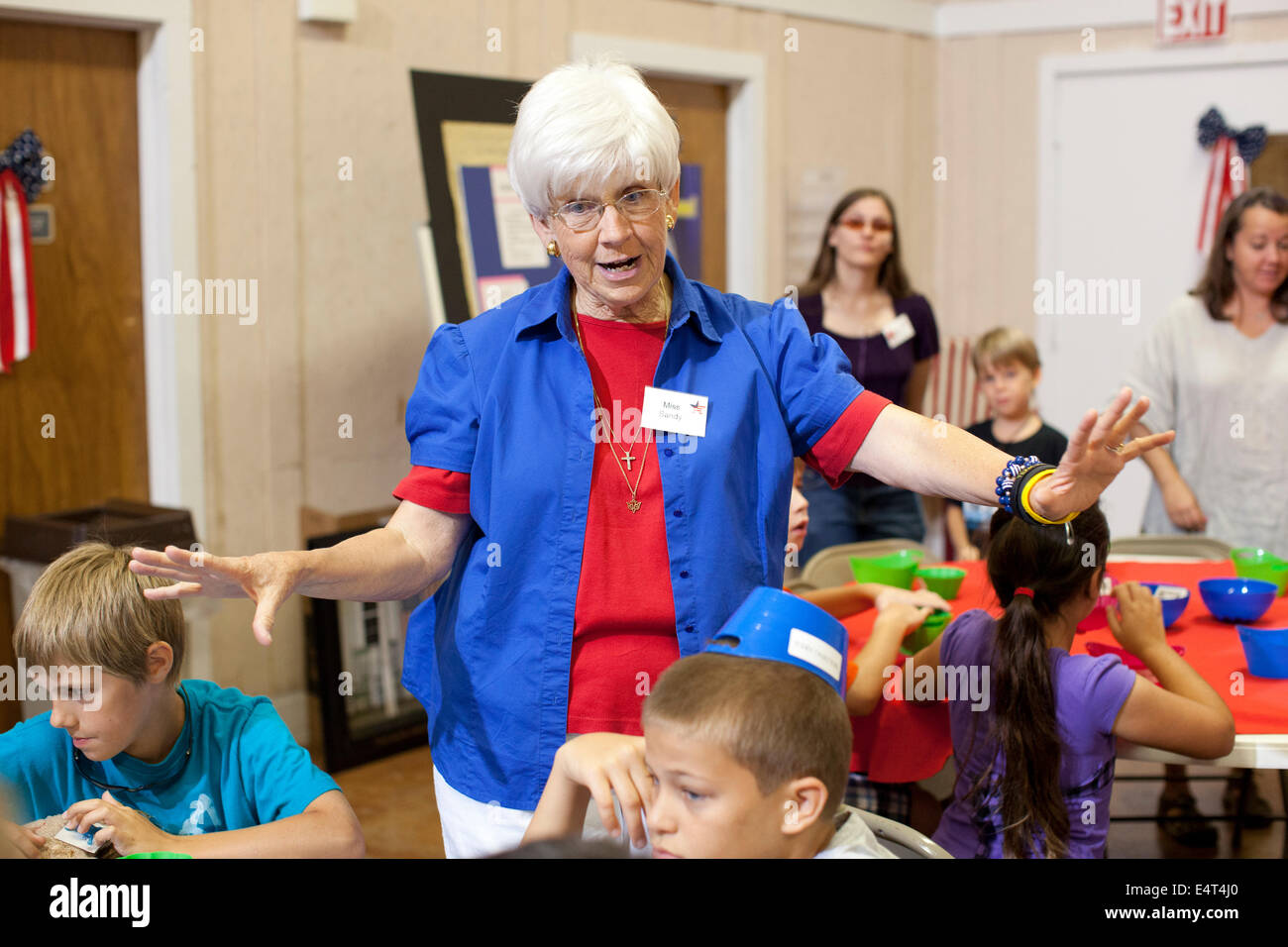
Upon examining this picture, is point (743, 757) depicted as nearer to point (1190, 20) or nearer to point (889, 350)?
point (889, 350)

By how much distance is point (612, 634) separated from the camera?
5.37 ft

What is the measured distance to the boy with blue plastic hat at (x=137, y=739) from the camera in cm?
165

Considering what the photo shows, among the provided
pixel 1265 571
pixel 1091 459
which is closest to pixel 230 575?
pixel 1091 459

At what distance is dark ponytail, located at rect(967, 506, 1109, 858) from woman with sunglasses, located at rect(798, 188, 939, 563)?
1657 millimetres

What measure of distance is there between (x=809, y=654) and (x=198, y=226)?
10.7 feet

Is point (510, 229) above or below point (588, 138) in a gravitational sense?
above

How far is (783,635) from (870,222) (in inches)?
113

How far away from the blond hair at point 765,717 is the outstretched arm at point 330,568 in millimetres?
424

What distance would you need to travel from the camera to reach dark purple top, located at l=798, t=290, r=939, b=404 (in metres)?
3.85

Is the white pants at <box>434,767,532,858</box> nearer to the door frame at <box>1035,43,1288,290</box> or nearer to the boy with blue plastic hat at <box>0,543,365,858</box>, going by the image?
the boy with blue plastic hat at <box>0,543,365,858</box>

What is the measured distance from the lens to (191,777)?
5.60ft

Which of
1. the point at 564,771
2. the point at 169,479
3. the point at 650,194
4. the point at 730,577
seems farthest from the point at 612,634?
the point at 169,479

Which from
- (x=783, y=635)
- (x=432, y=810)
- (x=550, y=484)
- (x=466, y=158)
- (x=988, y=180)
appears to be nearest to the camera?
(x=783, y=635)
